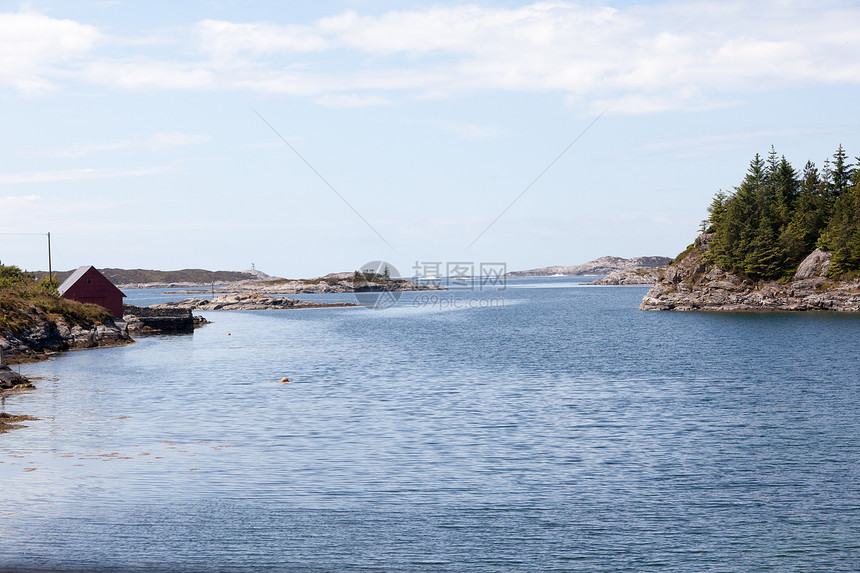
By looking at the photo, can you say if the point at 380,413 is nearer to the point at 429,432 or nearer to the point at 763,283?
the point at 429,432

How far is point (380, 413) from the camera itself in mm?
37375

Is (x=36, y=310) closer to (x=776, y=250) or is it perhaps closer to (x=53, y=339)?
(x=53, y=339)

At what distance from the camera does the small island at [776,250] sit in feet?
386

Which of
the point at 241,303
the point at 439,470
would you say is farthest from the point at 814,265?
the point at 241,303

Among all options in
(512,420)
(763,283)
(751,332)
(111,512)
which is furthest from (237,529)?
(763,283)

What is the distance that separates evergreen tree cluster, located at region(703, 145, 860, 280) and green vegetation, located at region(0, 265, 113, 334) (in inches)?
4364

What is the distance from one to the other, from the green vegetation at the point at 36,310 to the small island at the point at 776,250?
106694 millimetres

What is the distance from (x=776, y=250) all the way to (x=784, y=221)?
12.7 m

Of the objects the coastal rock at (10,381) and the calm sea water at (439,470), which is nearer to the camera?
the calm sea water at (439,470)

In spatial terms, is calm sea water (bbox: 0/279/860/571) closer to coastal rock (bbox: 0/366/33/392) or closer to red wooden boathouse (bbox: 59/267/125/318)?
coastal rock (bbox: 0/366/33/392)

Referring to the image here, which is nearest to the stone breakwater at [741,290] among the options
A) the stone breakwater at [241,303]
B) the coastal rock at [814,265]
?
the coastal rock at [814,265]

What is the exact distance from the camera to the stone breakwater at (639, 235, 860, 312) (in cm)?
11619

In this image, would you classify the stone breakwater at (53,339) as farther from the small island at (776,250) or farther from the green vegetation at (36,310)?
the small island at (776,250)

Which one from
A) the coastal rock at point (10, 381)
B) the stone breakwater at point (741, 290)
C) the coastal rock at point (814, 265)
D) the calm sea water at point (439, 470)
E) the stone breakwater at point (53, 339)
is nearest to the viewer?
the calm sea water at point (439, 470)
